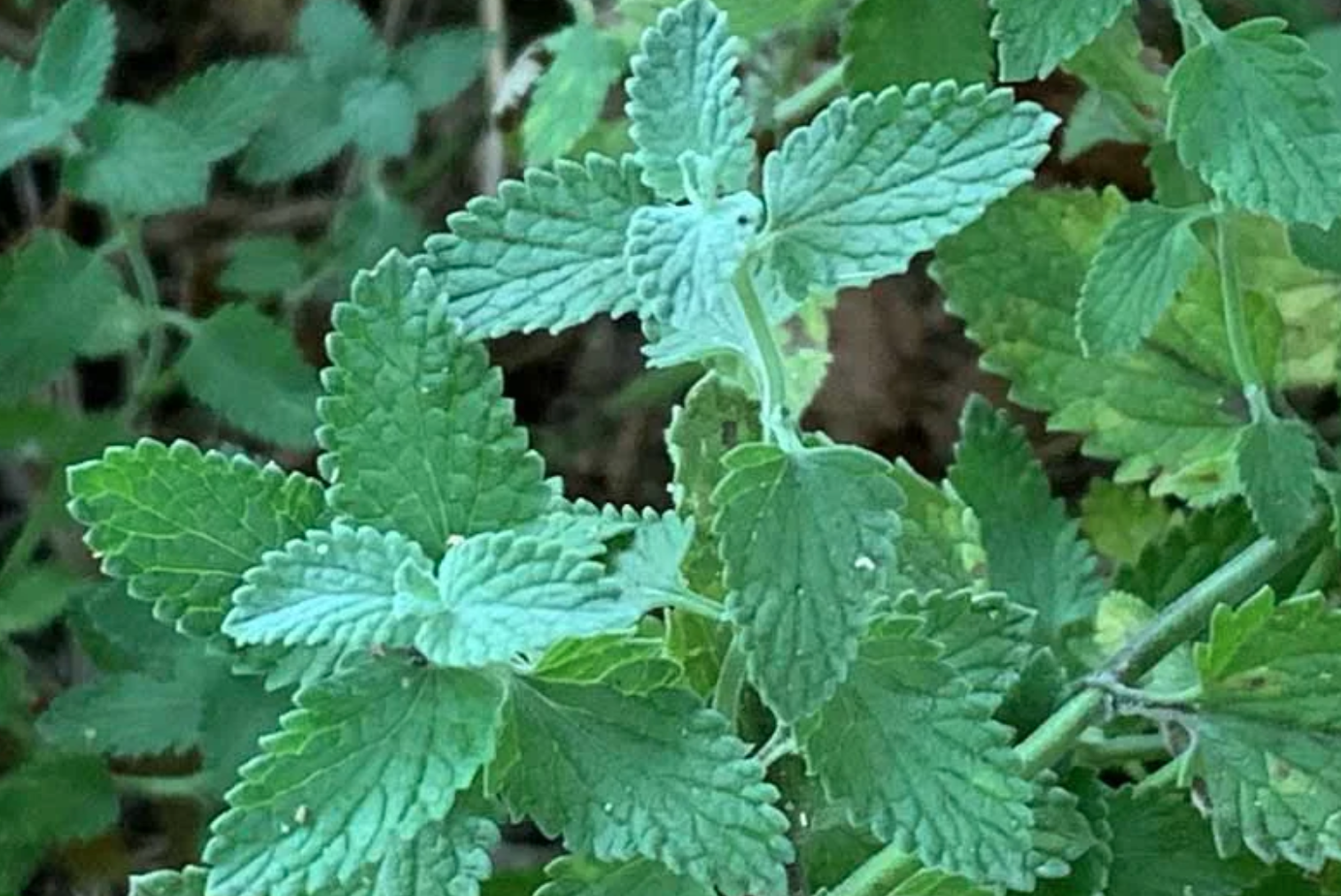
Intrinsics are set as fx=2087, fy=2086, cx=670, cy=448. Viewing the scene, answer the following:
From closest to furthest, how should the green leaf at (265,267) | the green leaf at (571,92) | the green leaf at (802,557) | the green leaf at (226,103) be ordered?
the green leaf at (802,557) < the green leaf at (571,92) < the green leaf at (226,103) < the green leaf at (265,267)

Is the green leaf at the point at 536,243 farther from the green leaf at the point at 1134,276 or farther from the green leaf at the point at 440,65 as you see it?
the green leaf at the point at 440,65

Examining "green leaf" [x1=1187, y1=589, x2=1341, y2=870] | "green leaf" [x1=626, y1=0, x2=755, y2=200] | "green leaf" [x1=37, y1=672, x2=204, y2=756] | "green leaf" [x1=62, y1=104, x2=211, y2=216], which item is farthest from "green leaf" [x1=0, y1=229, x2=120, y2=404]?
"green leaf" [x1=1187, y1=589, x2=1341, y2=870]

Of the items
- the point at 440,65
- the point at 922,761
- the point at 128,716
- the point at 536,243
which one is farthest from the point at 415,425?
the point at 440,65

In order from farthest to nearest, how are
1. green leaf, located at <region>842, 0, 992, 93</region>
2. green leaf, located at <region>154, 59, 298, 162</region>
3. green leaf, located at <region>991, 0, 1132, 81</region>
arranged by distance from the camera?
green leaf, located at <region>154, 59, 298, 162</region>
green leaf, located at <region>842, 0, 992, 93</region>
green leaf, located at <region>991, 0, 1132, 81</region>

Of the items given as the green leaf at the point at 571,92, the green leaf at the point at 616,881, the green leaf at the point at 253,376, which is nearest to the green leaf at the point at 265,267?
the green leaf at the point at 253,376

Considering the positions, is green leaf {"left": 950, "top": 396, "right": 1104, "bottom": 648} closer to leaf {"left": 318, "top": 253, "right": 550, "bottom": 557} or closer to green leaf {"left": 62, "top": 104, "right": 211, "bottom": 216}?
leaf {"left": 318, "top": 253, "right": 550, "bottom": 557}

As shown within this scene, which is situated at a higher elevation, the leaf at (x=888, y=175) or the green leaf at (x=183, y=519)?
the leaf at (x=888, y=175)

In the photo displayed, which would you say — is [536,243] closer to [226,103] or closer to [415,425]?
[415,425]
